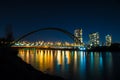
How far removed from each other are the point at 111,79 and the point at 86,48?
133 m

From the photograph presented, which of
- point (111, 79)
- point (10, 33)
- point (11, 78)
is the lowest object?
point (111, 79)

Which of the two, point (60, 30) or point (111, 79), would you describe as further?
point (60, 30)

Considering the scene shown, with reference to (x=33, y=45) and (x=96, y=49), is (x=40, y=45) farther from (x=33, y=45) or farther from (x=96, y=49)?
(x=96, y=49)

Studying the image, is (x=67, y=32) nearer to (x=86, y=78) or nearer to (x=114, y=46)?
(x=114, y=46)

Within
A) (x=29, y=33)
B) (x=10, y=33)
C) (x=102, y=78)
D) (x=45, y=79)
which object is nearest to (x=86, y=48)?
(x=29, y=33)

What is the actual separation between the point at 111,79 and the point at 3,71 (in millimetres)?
16274

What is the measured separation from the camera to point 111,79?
1147 inches

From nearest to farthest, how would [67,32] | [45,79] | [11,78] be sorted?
[11,78] < [45,79] < [67,32]

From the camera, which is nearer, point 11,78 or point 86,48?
point 11,78

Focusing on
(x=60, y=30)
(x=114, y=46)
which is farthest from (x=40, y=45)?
(x=60, y=30)

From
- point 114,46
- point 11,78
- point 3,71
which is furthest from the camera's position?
point 114,46

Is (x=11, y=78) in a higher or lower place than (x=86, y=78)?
higher

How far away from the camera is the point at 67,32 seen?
111m

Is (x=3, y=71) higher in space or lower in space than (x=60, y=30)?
lower
